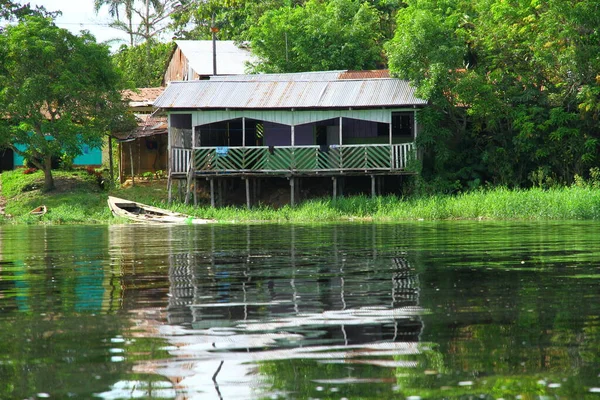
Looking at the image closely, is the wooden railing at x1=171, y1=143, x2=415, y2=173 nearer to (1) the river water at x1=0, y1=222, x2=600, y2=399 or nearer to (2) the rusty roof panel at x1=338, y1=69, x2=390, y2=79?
(2) the rusty roof panel at x1=338, y1=69, x2=390, y2=79

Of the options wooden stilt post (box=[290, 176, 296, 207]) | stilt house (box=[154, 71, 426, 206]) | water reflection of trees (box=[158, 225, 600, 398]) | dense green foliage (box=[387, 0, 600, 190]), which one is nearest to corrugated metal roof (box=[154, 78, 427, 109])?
stilt house (box=[154, 71, 426, 206])

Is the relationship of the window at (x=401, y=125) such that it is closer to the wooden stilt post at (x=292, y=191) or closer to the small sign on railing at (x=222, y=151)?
the wooden stilt post at (x=292, y=191)

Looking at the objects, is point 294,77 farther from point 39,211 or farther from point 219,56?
point 39,211

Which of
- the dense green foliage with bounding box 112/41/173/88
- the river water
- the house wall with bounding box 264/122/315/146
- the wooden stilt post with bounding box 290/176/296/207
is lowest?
the river water

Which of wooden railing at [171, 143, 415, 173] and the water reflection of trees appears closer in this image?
the water reflection of trees

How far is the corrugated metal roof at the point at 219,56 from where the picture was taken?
131ft

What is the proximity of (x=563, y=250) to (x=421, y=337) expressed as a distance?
788 cm

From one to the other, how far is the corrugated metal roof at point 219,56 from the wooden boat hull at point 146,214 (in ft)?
35.6

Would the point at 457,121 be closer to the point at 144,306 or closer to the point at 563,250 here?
the point at 563,250

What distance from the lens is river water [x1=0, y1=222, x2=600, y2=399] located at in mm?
5172

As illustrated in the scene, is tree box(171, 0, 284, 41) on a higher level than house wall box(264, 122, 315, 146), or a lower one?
higher

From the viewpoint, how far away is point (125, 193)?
33656mm

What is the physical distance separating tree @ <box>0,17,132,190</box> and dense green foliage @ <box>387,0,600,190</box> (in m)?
10.5

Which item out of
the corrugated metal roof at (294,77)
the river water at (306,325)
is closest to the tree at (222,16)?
the corrugated metal roof at (294,77)
